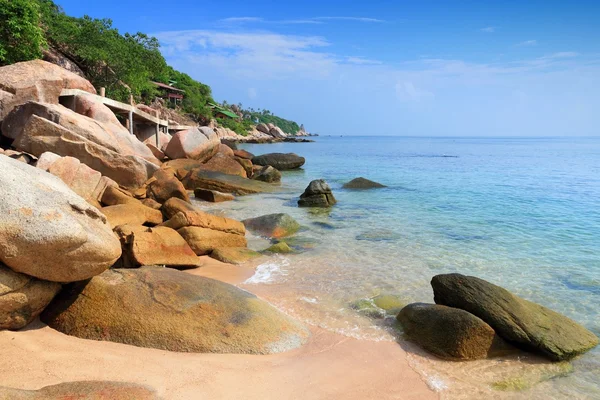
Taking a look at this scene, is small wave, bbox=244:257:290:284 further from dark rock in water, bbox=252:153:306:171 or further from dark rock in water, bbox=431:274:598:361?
dark rock in water, bbox=252:153:306:171

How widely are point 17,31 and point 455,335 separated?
2044cm

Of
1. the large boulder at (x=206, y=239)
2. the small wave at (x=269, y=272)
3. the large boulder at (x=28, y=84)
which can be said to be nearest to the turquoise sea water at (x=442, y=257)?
the small wave at (x=269, y=272)

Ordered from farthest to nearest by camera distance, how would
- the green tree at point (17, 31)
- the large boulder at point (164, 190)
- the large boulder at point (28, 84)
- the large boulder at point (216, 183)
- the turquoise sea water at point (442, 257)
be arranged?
1. the green tree at point (17, 31)
2. the large boulder at point (216, 183)
3. the large boulder at point (28, 84)
4. the large boulder at point (164, 190)
5. the turquoise sea water at point (442, 257)

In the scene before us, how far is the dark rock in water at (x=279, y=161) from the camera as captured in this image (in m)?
26.6

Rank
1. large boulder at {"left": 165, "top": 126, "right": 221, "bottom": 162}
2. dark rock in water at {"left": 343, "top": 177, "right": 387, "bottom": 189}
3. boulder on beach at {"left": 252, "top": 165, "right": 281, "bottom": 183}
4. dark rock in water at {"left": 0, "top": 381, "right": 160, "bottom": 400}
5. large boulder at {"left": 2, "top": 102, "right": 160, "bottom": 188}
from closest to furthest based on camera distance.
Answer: dark rock in water at {"left": 0, "top": 381, "right": 160, "bottom": 400}, large boulder at {"left": 2, "top": 102, "right": 160, "bottom": 188}, dark rock in water at {"left": 343, "top": 177, "right": 387, "bottom": 189}, large boulder at {"left": 165, "top": 126, "right": 221, "bottom": 162}, boulder on beach at {"left": 252, "top": 165, "right": 281, "bottom": 183}

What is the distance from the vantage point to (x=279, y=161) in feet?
89.7

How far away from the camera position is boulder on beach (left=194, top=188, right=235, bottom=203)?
14289mm

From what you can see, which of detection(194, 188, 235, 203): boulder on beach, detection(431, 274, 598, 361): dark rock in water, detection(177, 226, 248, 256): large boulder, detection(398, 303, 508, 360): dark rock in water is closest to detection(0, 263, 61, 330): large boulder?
detection(177, 226, 248, 256): large boulder

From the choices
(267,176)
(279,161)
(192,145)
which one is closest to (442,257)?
Answer: (267,176)

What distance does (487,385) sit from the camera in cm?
427

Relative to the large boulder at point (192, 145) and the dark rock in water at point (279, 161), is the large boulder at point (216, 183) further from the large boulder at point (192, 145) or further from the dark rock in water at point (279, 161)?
the dark rock in water at point (279, 161)

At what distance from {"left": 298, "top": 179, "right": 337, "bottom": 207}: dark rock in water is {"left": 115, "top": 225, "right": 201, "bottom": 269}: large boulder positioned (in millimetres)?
7388

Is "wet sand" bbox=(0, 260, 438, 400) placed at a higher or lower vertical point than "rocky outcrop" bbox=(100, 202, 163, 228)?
lower

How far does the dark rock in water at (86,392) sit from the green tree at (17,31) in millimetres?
18665
